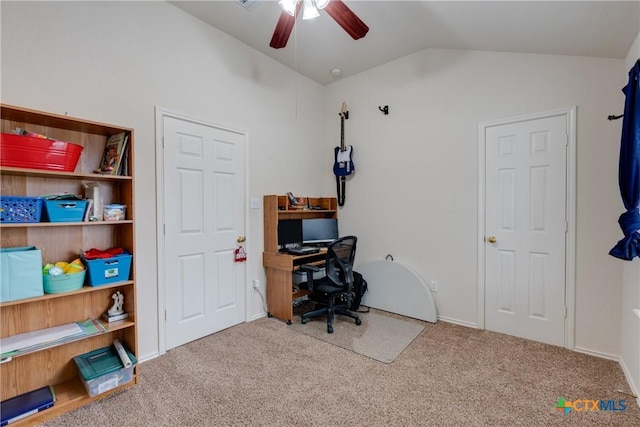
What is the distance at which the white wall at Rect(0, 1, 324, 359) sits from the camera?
6.30ft

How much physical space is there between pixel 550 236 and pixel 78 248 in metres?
3.84

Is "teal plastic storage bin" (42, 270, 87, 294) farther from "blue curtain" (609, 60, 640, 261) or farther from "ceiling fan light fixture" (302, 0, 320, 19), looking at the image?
"blue curtain" (609, 60, 640, 261)

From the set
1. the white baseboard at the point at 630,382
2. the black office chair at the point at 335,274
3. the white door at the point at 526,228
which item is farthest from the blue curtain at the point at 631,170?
the black office chair at the point at 335,274

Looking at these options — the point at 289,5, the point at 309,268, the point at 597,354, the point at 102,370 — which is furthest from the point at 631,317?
the point at 102,370

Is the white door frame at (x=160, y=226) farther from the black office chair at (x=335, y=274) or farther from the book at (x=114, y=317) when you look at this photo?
the black office chair at (x=335, y=274)

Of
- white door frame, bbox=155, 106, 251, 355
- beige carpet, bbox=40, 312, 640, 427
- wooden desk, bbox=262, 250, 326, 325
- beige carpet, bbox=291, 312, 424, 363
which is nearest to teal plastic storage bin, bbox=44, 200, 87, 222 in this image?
white door frame, bbox=155, 106, 251, 355

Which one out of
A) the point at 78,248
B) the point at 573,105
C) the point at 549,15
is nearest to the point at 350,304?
the point at 78,248

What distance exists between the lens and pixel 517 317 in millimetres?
2820

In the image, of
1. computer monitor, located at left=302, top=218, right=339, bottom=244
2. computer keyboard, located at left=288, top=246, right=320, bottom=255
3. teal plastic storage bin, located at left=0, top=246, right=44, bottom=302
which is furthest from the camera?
computer monitor, located at left=302, top=218, right=339, bottom=244

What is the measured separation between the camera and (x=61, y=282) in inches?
70.5

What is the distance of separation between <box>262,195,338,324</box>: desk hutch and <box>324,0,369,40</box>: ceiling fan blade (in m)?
1.84

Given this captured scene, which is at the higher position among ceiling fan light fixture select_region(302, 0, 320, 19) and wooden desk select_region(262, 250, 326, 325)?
ceiling fan light fixture select_region(302, 0, 320, 19)

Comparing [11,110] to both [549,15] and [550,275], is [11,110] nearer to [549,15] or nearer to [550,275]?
Answer: [549,15]

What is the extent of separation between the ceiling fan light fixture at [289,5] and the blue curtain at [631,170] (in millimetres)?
2208
